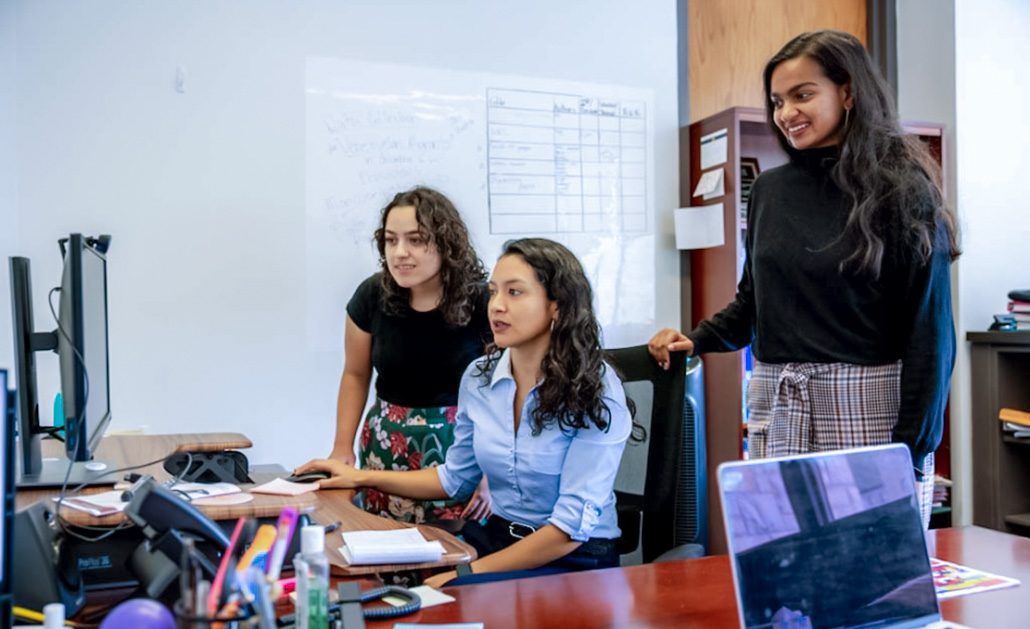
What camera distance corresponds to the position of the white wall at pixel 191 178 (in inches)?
106

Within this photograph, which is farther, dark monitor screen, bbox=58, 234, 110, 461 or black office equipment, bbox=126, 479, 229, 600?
dark monitor screen, bbox=58, 234, 110, 461

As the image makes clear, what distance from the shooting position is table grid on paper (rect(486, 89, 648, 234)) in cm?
327

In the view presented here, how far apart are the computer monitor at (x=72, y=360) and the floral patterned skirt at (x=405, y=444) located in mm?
670

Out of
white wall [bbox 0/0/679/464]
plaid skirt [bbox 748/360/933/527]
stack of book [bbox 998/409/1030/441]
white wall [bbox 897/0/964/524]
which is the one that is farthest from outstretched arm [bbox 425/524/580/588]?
white wall [bbox 897/0/964/524]

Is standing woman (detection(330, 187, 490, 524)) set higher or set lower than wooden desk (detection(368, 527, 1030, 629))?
higher

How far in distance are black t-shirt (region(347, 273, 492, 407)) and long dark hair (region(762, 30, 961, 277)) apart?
0.94 metres

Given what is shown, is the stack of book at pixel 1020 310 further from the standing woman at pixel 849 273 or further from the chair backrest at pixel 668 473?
the chair backrest at pixel 668 473

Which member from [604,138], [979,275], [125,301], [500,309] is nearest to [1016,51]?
[979,275]

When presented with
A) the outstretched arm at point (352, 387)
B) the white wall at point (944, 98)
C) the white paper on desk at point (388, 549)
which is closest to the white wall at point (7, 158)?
the outstretched arm at point (352, 387)

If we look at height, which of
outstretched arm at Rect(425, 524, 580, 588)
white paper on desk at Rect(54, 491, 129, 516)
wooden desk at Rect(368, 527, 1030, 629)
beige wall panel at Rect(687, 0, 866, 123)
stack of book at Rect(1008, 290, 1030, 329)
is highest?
beige wall panel at Rect(687, 0, 866, 123)

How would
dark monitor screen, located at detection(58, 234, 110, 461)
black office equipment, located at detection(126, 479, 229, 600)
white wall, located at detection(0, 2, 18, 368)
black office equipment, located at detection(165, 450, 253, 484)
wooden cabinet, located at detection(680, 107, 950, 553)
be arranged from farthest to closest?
wooden cabinet, located at detection(680, 107, 950, 553), white wall, located at detection(0, 2, 18, 368), black office equipment, located at detection(165, 450, 253, 484), dark monitor screen, located at detection(58, 234, 110, 461), black office equipment, located at detection(126, 479, 229, 600)

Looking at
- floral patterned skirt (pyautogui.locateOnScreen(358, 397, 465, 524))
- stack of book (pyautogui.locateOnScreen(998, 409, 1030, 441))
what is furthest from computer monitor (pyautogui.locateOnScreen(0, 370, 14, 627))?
stack of book (pyautogui.locateOnScreen(998, 409, 1030, 441))

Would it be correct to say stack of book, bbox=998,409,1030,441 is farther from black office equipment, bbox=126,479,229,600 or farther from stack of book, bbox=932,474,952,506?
black office equipment, bbox=126,479,229,600

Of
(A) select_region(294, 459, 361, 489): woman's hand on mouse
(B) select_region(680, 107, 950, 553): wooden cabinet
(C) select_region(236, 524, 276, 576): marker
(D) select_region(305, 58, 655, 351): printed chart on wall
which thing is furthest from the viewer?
(B) select_region(680, 107, 950, 553): wooden cabinet
